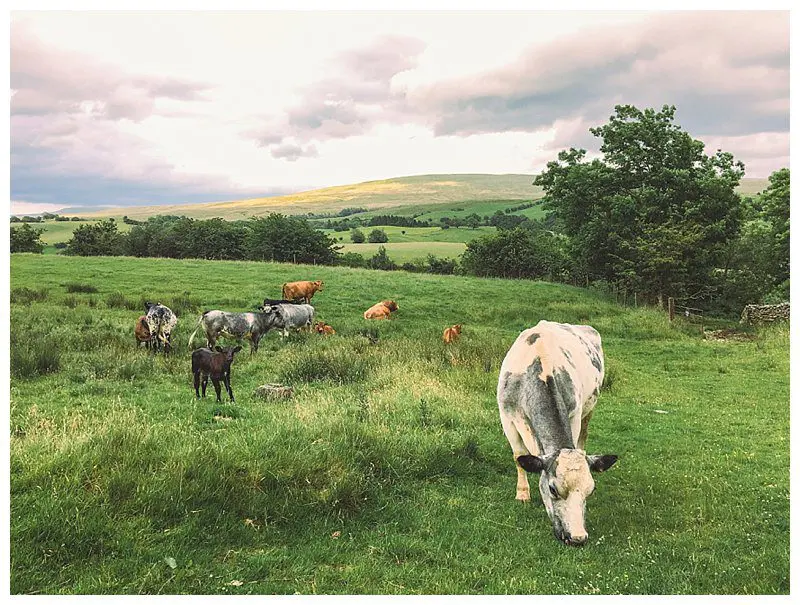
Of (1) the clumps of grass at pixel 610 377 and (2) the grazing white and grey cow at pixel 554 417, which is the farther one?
(1) the clumps of grass at pixel 610 377

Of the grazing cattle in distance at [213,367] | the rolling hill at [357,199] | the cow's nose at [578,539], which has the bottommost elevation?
the cow's nose at [578,539]

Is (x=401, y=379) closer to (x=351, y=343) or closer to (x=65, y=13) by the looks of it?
(x=351, y=343)

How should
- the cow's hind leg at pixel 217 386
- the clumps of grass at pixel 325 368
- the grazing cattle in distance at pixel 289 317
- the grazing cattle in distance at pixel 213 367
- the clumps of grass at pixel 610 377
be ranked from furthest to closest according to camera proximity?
the grazing cattle in distance at pixel 289 317 → the clumps of grass at pixel 610 377 → the clumps of grass at pixel 325 368 → the grazing cattle in distance at pixel 213 367 → the cow's hind leg at pixel 217 386

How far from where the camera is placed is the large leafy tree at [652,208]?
15398mm

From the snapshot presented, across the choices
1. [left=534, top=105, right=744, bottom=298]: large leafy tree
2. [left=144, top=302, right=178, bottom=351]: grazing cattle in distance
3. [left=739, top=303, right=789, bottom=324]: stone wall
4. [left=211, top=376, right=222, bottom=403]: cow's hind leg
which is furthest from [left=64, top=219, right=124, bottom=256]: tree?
[left=739, top=303, right=789, bottom=324]: stone wall

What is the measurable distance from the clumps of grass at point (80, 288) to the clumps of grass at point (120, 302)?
51 cm

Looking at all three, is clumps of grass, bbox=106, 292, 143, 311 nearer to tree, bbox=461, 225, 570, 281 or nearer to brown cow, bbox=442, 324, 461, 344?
brown cow, bbox=442, 324, 461, 344

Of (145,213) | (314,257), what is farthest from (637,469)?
(145,213)

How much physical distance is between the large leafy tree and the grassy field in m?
4.26

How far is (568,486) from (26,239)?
12.8m

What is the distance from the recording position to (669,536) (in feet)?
16.4

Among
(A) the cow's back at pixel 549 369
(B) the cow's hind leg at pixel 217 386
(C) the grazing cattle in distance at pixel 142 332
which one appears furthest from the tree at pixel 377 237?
(A) the cow's back at pixel 549 369

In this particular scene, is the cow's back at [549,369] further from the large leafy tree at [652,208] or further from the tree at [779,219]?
the tree at [779,219]
